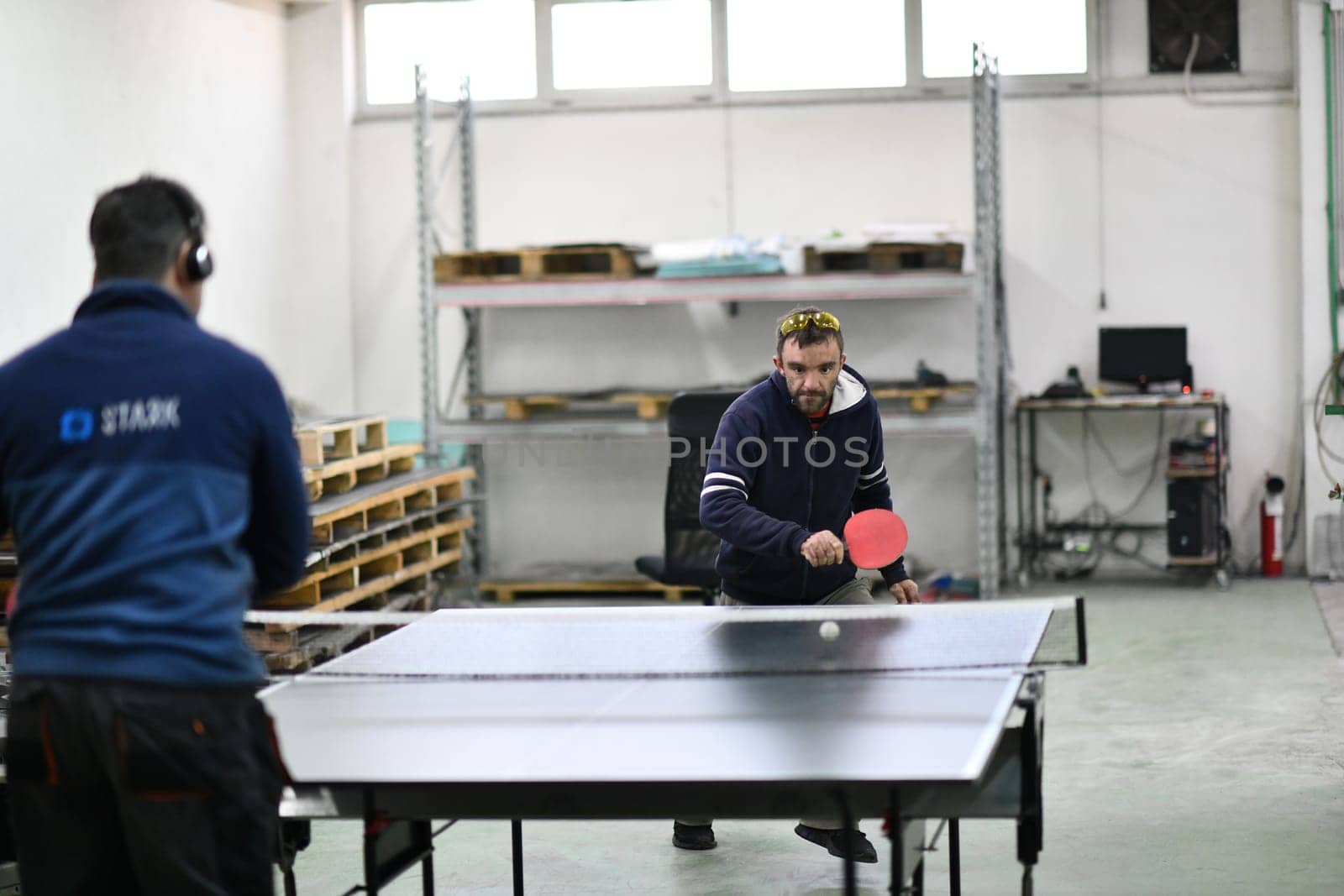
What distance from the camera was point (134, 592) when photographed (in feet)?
7.63

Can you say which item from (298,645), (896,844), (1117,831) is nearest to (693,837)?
(1117,831)

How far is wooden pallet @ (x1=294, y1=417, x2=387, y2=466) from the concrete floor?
7.77ft

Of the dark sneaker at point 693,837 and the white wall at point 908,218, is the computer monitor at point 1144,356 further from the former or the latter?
the dark sneaker at point 693,837

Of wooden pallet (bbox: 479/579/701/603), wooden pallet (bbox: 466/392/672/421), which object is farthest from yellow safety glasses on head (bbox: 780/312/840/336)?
wooden pallet (bbox: 479/579/701/603)

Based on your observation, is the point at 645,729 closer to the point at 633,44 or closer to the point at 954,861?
the point at 954,861

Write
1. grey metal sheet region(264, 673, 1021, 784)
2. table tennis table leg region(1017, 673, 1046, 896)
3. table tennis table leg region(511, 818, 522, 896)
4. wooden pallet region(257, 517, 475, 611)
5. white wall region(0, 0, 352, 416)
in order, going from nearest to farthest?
grey metal sheet region(264, 673, 1021, 784) < table tennis table leg region(1017, 673, 1046, 896) < table tennis table leg region(511, 818, 522, 896) < wooden pallet region(257, 517, 475, 611) < white wall region(0, 0, 352, 416)

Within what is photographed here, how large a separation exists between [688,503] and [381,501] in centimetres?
196

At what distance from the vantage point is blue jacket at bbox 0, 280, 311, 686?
2322 millimetres

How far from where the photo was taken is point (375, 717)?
3086mm

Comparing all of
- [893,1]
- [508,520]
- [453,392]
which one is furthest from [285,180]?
[893,1]

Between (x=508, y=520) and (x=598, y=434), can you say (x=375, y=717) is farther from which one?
(x=508, y=520)

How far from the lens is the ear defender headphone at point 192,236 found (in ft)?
8.17

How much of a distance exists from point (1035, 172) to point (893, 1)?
1.29 m

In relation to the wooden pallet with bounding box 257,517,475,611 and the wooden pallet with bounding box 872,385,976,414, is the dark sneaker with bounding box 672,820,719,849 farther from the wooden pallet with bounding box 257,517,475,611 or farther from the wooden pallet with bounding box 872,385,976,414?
the wooden pallet with bounding box 872,385,976,414
